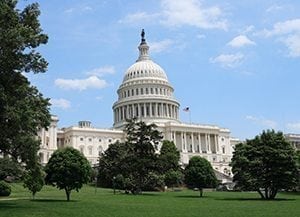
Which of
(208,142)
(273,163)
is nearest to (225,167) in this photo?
(208,142)

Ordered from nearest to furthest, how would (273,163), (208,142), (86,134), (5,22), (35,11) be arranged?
(5,22) → (35,11) → (273,163) → (86,134) → (208,142)

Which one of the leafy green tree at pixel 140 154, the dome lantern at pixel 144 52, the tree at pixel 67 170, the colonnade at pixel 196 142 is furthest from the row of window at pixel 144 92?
the tree at pixel 67 170

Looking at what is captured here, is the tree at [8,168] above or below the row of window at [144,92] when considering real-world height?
below

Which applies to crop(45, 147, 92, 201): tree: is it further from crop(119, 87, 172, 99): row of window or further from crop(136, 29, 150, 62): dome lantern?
crop(136, 29, 150, 62): dome lantern

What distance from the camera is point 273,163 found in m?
57.4

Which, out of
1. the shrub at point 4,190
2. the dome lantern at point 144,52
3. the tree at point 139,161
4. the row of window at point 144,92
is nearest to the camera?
the shrub at point 4,190

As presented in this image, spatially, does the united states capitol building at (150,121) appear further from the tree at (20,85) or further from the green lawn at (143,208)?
the tree at (20,85)

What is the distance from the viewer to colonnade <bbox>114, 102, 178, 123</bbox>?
6117 inches

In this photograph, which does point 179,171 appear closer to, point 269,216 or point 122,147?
point 122,147

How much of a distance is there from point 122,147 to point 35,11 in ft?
159

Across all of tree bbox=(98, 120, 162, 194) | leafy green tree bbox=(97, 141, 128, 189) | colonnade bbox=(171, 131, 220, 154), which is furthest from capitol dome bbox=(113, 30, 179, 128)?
tree bbox=(98, 120, 162, 194)

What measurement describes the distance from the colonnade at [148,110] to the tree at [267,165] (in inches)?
3744

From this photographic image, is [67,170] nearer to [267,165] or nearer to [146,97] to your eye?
[267,165]

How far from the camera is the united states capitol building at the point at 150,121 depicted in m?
143
